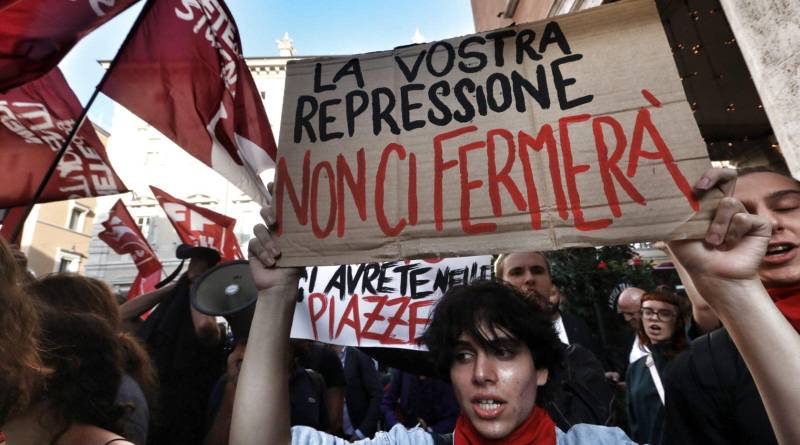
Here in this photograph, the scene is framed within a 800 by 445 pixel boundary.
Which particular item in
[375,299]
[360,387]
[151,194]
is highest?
[151,194]

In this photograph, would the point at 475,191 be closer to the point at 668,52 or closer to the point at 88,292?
the point at 668,52

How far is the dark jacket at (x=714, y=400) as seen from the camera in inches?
50.3

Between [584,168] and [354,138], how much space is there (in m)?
0.75

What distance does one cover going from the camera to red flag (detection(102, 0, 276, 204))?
7.53 feet

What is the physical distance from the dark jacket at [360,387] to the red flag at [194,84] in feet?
10.1

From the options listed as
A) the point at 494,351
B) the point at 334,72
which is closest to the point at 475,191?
the point at 494,351

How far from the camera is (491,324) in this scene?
1.66 metres

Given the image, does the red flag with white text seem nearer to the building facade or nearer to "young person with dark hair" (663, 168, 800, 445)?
"young person with dark hair" (663, 168, 800, 445)

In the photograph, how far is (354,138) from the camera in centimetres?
155

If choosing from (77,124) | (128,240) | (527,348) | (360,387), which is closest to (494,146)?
(527,348)

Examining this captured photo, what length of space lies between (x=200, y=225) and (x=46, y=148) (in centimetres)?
275

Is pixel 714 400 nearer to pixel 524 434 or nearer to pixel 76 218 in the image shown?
pixel 524 434

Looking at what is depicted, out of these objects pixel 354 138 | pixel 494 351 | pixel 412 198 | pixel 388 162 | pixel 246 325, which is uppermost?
pixel 354 138

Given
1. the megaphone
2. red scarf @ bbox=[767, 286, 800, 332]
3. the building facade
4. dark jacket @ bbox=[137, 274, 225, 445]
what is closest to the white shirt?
red scarf @ bbox=[767, 286, 800, 332]
